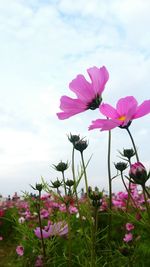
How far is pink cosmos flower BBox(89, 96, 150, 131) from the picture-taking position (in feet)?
2.62

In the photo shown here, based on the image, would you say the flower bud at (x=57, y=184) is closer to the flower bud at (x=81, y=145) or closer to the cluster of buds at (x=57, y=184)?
the cluster of buds at (x=57, y=184)

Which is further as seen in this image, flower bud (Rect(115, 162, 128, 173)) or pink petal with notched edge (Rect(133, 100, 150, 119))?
flower bud (Rect(115, 162, 128, 173))

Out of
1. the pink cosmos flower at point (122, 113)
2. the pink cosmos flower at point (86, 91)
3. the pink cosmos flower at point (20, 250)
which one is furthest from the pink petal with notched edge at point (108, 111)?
the pink cosmos flower at point (20, 250)

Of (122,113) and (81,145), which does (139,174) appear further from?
(81,145)

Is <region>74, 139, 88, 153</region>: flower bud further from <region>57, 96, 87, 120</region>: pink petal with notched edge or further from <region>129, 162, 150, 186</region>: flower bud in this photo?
<region>129, 162, 150, 186</region>: flower bud

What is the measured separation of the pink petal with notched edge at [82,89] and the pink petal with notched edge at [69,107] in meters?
0.01

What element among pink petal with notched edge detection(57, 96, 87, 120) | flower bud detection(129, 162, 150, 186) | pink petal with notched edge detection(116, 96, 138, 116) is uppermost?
pink petal with notched edge detection(57, 96, 87, 120)

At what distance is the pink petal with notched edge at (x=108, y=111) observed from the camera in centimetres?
86

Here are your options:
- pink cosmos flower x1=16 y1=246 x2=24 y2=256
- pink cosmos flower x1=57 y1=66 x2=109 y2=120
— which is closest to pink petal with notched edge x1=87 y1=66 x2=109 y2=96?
pink cosmos flower x1=57 y1=66 x2=109 y2=120

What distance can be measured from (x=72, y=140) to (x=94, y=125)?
983mm

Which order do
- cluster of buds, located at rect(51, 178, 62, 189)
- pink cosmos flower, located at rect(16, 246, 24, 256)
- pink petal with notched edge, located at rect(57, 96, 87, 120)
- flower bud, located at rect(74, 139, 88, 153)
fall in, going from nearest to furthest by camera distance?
pink petal with notched edge, located at rect(57, 96, 87, 120), flower bud, located at rect(74, 139, 88, 153), cluster of buds, located at rect(51, 178, 62, 189), pink cosmos flower, located at rect(16, 246, 24, 256)

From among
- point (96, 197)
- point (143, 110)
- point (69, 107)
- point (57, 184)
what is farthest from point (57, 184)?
point (143, 110)

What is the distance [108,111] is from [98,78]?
0.13 meters

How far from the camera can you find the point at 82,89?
972 millimetres
